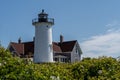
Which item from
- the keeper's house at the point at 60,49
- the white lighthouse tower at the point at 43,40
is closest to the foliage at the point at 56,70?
the white lighthouse tower at the point at 43,40

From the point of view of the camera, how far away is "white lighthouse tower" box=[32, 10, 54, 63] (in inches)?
2645

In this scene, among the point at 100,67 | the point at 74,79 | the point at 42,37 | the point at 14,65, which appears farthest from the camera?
the point at 42,37

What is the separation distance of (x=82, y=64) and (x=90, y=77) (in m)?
0.98

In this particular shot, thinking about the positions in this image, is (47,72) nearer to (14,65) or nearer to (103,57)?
(14,65)

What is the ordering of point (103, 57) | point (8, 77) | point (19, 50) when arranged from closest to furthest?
A: point (8, 77) → point (103, 57) → point (19, 50)

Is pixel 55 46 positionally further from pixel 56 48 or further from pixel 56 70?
pixel 56 70

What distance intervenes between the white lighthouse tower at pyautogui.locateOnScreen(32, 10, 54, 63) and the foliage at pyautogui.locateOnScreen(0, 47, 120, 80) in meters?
54.1

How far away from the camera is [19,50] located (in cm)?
7444

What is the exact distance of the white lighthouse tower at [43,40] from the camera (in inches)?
2645

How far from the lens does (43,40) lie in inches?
2638

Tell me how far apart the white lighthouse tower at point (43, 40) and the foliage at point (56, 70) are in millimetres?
54065

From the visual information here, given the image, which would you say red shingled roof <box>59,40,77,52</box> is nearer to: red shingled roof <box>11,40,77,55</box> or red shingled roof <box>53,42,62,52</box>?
red shingled roof <box>11,40,77,55</box>

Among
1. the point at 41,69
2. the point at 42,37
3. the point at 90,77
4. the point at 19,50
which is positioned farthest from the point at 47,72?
the point at 19,50

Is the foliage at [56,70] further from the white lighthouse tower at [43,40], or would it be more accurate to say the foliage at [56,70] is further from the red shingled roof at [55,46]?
the red shingled roof at [55,46]
